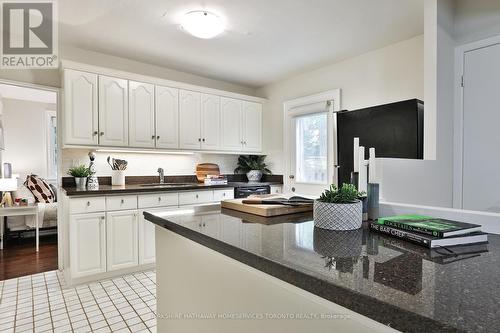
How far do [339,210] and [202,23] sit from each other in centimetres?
214

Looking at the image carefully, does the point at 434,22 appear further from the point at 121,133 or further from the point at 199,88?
the point at 121,133

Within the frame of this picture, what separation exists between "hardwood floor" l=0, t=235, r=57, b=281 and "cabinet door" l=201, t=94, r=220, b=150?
2319 mm

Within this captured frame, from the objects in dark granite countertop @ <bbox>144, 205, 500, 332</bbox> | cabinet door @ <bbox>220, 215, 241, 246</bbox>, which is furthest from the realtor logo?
dark granite countertop @ <bbox>144, 205, 500, 332</bbox>

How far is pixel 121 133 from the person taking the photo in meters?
3.13

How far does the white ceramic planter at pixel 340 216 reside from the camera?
3.09 feet

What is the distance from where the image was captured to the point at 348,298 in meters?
0.50

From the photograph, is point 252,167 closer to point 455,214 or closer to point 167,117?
point 167,117

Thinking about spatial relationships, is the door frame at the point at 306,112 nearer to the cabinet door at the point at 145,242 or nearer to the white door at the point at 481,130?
the white door at the point at 481,130

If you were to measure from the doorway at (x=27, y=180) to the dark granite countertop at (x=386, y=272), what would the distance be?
3.38 metres

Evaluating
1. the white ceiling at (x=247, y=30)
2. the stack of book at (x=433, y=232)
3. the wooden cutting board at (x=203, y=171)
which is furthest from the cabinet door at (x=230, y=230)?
the wooden cutting board at (x=203, y=171)

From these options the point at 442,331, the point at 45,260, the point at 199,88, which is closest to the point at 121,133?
the point at 199,88

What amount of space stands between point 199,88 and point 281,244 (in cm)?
331

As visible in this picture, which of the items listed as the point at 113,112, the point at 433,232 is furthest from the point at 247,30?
the point at 433,232

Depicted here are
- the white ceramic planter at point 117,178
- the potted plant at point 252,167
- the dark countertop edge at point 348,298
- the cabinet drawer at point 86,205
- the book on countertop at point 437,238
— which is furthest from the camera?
the potted plant at point 252,167
